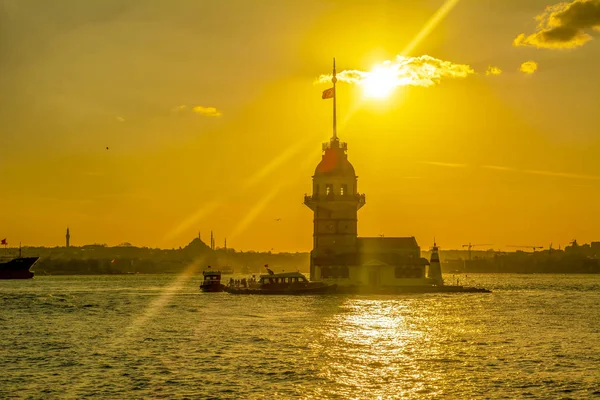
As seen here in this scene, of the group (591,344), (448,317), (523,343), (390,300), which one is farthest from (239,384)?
(390,300)

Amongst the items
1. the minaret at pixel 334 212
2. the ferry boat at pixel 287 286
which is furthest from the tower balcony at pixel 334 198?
the ferry boat at pixel 287 286

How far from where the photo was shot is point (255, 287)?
4589 inches

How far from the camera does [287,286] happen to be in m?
110

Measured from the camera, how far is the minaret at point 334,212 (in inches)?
4476

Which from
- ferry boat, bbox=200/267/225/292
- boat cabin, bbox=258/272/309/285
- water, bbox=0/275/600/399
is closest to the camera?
water, bbox=0/275/600/399

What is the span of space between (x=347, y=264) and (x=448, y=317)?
124 feet

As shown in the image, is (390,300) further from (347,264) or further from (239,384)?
(239,384)

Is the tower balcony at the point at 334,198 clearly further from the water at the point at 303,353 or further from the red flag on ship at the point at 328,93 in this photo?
the water at the point at 303,353

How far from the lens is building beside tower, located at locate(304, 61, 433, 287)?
112m

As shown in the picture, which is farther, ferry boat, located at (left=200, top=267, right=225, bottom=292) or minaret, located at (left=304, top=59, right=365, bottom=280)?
ferry boat, located at (left=200, top=267, right=225, bottom=292)

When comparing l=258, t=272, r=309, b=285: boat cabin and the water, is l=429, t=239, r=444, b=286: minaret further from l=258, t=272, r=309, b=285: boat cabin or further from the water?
→ the water

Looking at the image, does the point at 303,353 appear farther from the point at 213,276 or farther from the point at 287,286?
the point at 213,276

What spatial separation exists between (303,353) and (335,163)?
67108 mm

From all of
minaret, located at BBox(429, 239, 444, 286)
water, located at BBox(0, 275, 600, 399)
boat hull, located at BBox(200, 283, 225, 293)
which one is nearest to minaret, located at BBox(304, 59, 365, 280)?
minaret, located at BBox(429, 239, 444, 286)
